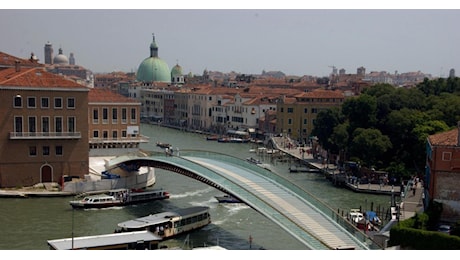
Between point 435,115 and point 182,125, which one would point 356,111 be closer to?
point 435,115

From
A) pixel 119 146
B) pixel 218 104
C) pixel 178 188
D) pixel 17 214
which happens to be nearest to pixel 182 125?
pixel 218 104

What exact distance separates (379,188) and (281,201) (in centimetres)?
614

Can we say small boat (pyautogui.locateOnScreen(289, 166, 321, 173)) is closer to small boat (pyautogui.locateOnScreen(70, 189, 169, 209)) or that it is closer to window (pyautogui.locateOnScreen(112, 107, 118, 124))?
window (pyautogui.locateOnScreen(112, 107, 118, 124))

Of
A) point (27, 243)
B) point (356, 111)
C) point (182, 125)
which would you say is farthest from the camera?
point (182, 125)

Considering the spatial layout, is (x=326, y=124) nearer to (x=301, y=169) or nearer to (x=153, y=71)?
(x=301, y=169)

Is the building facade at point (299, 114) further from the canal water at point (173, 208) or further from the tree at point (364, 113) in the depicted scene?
the canal water at point (173, 208)

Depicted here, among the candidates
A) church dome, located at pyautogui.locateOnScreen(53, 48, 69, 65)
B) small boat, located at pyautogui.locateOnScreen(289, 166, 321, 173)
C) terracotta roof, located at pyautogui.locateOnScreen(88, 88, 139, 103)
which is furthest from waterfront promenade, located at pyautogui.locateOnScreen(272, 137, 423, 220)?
church dome, located at pyautogui.locateOnScreen(53, 48, 69, 65)

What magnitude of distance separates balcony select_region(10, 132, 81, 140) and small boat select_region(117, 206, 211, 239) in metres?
4.48

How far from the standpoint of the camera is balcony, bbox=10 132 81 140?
47.1 ft

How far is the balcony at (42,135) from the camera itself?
14.4 meters

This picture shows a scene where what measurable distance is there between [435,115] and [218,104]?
56.4 ft

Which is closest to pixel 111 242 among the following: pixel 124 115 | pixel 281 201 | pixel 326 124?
pixel 281 201

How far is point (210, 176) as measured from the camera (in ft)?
36.7

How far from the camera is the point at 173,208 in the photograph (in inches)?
512
